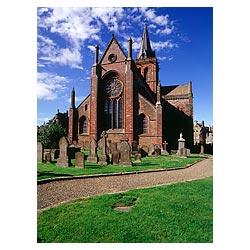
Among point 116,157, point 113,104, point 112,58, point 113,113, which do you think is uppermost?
point 112,58

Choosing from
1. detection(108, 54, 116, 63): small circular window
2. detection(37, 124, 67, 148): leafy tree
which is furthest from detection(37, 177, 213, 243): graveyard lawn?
detection(108, 54, 116, 63): small circular window

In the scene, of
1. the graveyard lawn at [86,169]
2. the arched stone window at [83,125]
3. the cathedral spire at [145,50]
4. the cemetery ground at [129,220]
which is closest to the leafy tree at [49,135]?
the graveyard lawn at [86,169]

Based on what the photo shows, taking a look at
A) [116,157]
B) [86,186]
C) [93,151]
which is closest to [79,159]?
[116,157]

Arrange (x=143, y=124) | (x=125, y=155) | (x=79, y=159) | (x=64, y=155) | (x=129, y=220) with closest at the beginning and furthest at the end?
1. (x=129, y=220)
2. (x=79, y=159)
3. (x=64, y=155)
4. (x=125, y=155)
5. (x=143, y=124)

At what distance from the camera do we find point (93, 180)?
254 inches

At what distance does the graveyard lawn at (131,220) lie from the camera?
10.7 feet

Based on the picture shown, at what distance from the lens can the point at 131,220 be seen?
3.54 metres

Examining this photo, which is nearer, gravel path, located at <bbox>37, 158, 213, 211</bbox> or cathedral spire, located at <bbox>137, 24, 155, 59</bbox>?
gravel path, located at <bbox>37, 158, 213, 211</bbox>

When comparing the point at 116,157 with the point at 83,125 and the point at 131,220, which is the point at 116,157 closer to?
the point at 131,220

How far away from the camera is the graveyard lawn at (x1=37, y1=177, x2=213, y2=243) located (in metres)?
3.26

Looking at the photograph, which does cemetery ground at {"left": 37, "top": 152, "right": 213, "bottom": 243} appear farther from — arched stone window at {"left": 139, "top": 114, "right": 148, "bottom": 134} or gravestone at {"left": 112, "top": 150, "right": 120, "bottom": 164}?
arched stone window at {"left": 139, "top": 114, "right": 148, "bottom": 134}

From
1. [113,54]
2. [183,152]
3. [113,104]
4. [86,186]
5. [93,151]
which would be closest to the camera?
[86,186]
